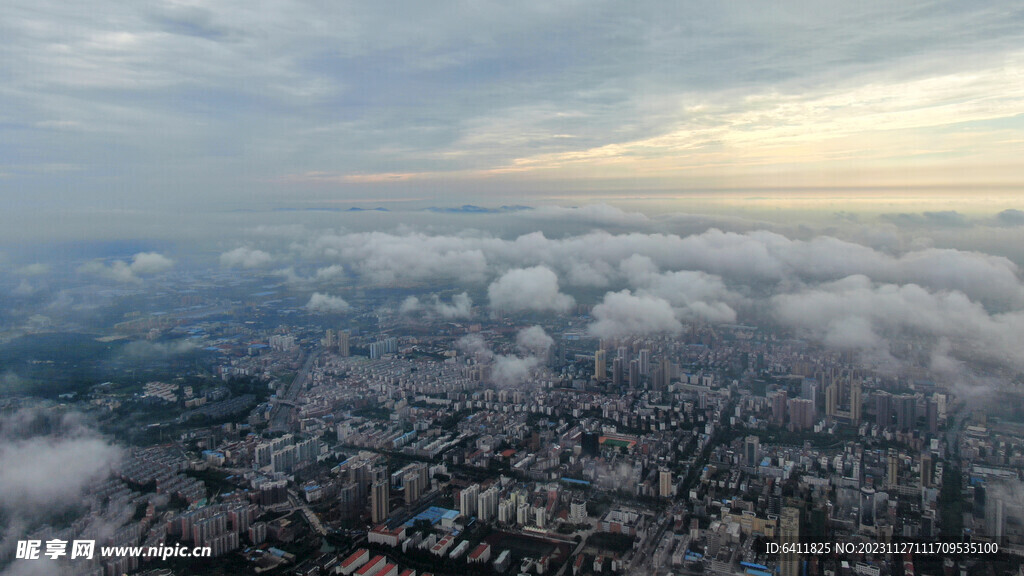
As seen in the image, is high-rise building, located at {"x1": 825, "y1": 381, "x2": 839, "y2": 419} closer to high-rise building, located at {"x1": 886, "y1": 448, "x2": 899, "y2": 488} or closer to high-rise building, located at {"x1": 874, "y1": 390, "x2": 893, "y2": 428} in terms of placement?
high-rise building, located at {"x1": 874, "y1": 390, "x2": 893, "y2": 428}

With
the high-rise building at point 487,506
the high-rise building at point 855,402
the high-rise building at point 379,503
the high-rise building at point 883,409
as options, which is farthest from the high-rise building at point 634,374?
the high-rise building at point 379,503

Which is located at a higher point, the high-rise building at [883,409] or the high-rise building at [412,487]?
the high-rise building at [883,409]

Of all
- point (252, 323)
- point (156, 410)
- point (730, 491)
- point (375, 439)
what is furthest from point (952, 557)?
point (252, 323)

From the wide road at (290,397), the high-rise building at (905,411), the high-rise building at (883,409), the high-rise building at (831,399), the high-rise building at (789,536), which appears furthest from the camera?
the wide road at (290,397)

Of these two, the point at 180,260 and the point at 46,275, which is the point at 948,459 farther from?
the point at 180,260

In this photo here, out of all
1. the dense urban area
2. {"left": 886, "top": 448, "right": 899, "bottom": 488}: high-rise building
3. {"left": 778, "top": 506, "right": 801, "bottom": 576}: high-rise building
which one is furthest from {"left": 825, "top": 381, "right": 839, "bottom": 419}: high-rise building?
{"left": 778, "top": 506, "right": 801, "bottom": 576}: high-rise building

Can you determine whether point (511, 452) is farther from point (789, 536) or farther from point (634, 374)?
point (634, 374)

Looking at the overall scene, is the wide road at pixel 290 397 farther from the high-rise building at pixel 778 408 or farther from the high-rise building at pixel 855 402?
the high-rise building at pixel 855 402
